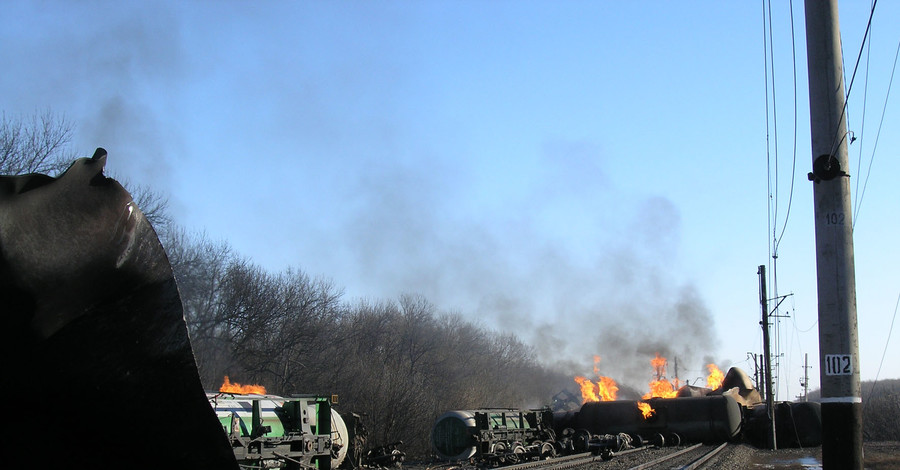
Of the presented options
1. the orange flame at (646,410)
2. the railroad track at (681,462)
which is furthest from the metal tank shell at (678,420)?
the railroad track at (681,462)

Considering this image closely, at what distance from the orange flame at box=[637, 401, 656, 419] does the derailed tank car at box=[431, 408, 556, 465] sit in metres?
8.23

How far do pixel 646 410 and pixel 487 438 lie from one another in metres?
12.5

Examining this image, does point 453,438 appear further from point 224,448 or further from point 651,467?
point 224,448

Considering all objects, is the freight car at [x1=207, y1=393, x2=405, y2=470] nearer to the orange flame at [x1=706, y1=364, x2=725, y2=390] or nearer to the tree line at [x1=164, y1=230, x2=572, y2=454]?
the tree line at [x1=164, y1=230, x2=572, y2=454]

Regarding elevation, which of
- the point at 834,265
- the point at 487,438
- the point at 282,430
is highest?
the point at 834,265

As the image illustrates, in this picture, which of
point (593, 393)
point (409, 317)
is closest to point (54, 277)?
point (593, 393)

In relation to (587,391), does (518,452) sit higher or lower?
lower

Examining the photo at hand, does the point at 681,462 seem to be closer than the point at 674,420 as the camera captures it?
Yes

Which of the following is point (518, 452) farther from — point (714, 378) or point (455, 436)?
point (714, 378)

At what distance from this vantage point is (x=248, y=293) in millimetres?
42031

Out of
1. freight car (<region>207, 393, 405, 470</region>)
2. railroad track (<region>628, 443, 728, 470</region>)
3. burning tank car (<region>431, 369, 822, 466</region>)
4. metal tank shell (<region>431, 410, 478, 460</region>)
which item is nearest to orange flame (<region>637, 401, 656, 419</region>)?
burning tank car (<region>431, 369, 822, 466</region>)

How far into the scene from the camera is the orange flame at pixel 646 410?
36.1m

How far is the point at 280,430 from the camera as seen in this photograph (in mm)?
17875

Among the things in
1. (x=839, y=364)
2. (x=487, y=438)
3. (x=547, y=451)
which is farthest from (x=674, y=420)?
(x=839, y=364)
